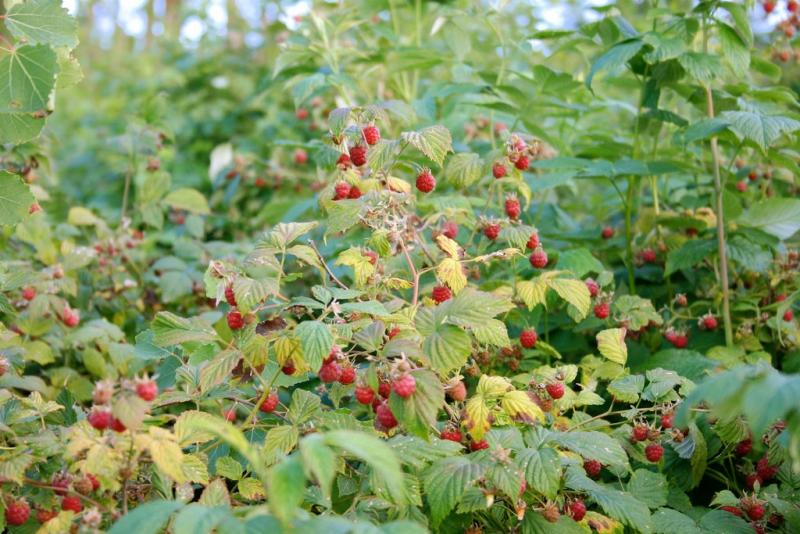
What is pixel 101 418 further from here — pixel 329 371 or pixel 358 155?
pixel 358 155

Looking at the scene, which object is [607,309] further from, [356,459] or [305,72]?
[305,72]

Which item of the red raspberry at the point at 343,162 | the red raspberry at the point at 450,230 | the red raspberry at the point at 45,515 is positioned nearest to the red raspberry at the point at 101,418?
the red raspberry at the point at 45,515

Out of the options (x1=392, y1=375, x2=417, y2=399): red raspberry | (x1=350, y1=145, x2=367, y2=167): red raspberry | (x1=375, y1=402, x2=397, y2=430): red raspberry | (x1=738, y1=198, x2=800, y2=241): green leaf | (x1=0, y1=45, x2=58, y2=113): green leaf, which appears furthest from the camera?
(x1=738, y1=198, x2=800, y2=241): green leaf

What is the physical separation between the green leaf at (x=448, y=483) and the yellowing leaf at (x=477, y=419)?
9 centimetres

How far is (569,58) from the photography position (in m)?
7.14

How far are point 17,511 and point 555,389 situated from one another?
1.20 m

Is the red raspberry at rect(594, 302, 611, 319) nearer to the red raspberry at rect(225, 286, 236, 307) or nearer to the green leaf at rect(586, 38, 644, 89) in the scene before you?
the green leaf at rect(586, 38, 644, 89)

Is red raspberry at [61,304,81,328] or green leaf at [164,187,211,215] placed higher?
green leaf at [164,187,211,215]

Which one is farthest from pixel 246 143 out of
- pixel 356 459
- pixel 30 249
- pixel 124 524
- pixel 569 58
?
pixel 124 524

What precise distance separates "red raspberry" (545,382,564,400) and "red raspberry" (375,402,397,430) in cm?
44

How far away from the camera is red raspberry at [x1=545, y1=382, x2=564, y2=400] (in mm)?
1904

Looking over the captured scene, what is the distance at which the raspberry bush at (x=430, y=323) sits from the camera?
1588 millimetres

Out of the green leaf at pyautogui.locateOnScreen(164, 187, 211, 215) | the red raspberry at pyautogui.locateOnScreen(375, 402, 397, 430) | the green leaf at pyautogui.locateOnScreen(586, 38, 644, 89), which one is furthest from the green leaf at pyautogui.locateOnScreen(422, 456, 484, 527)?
the green leaf at pyautogui.locateOnScreen(164, 187, 211, 215)

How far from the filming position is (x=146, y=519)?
4.25ft
